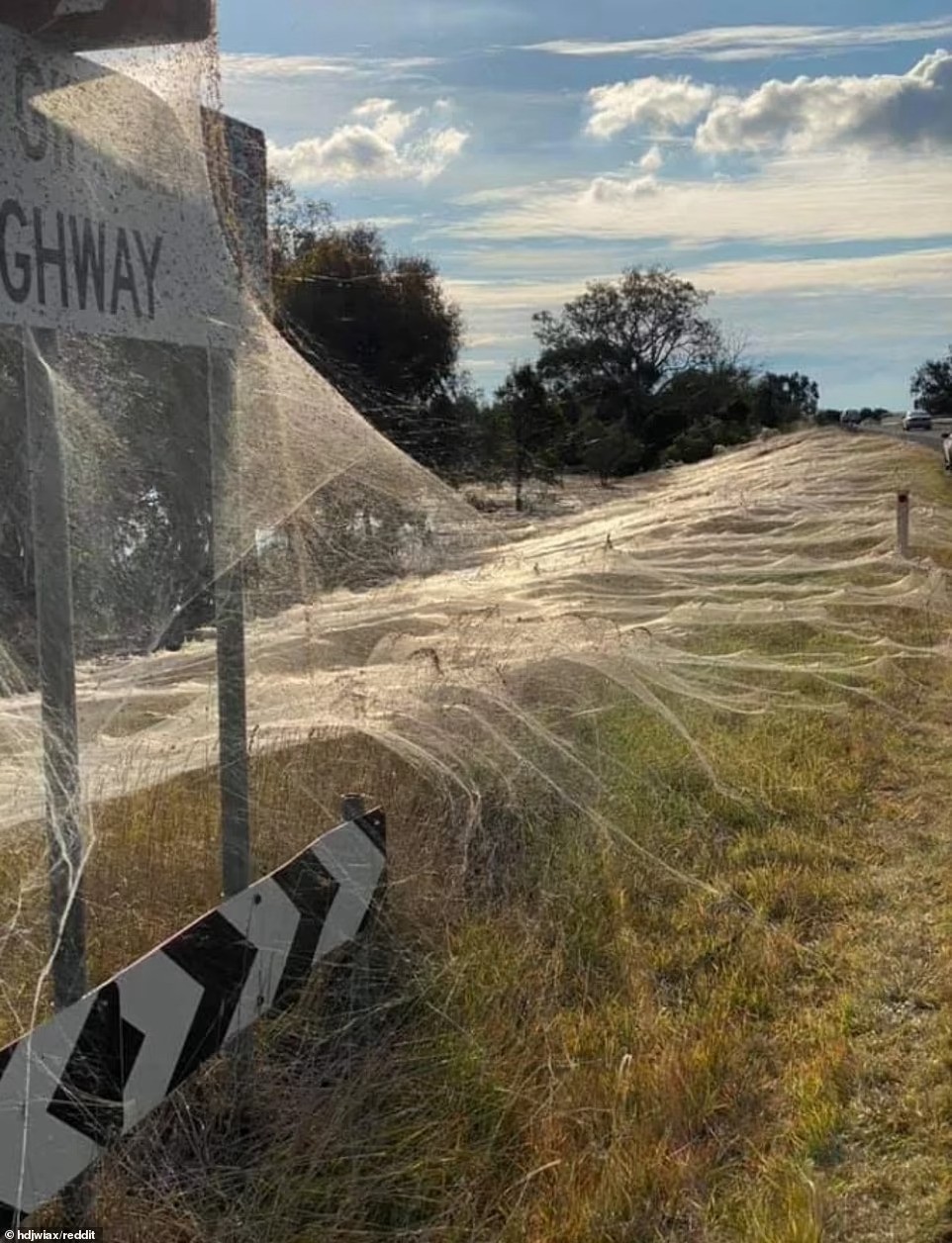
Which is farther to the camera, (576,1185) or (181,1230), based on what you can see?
(576,1185)

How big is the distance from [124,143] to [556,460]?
15455 millimetres

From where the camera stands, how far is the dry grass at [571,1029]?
2898mm

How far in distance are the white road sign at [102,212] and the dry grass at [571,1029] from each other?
1.36 meters

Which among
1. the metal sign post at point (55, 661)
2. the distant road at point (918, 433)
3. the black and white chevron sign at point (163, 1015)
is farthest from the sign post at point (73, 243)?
the distant road at point (918, 433)

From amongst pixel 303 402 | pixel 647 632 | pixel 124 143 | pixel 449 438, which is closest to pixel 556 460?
pixel 449 438

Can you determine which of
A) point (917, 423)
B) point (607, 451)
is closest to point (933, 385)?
point (917, 423)

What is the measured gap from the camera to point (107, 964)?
3467mm

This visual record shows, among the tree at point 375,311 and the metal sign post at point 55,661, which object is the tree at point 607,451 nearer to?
the tree at point 375,311

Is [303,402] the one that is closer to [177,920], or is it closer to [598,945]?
[177,920]

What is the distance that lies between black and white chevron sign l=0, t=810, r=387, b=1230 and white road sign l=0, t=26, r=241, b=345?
4.44ft

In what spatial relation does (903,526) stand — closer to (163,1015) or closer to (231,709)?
(231,709)

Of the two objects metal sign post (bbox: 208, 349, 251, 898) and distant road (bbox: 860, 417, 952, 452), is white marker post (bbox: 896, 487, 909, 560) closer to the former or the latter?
metal sign post (bbox: 208, 349, 251, 898)

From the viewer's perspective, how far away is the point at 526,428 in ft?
56.3

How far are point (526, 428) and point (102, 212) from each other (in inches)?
579
